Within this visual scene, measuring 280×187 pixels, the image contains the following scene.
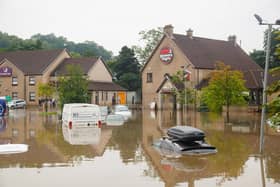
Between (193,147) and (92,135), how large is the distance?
8492 mm

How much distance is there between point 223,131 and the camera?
79.8 ft

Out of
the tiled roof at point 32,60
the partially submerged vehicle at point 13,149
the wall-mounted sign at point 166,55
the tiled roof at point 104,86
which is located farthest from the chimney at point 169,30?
the partially submerged vehicle at point 13,149

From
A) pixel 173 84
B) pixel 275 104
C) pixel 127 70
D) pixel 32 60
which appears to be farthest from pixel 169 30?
pixel 275 104

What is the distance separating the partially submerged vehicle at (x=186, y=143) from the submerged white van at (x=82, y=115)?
11.9m

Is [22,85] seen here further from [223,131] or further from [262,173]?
[262,173]

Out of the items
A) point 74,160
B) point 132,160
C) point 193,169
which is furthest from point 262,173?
point 74,160

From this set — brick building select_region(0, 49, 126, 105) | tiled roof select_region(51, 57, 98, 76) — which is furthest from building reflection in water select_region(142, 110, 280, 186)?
tiled roof select_region(51, 57, 98, 76)

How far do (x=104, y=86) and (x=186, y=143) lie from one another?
4769 centimetres

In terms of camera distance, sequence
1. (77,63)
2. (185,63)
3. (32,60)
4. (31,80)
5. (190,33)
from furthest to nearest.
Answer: (32,60) < (77,63) < (31,80) < (190,33) < (185,63)

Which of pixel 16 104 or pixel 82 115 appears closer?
pixel 82 115

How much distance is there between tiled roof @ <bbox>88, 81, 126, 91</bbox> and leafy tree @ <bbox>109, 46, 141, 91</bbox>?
3927 millimetres

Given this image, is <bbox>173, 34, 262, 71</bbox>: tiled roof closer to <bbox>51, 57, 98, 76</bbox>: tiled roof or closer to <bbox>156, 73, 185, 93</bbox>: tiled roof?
<bbox>156, 73, 185, 93</bbox>: tiled roof

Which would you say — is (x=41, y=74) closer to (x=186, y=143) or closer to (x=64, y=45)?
(x=186, y=143)

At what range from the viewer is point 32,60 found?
6631 cm
